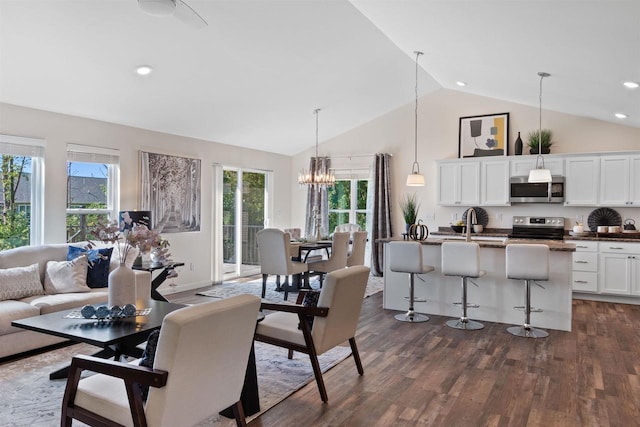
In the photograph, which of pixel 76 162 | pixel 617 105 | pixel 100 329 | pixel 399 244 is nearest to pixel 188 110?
pixel 76 162

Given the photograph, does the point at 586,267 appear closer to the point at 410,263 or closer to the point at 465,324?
the point at 465,324

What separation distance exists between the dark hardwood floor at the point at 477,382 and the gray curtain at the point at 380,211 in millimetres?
3522

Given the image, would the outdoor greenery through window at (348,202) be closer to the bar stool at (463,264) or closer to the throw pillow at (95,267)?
the bar stool at (463,264)

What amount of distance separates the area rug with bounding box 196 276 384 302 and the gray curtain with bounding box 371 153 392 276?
0.55m

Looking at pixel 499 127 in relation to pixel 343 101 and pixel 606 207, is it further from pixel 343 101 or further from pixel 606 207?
pixel 343 101

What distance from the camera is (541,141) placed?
7.19 metres

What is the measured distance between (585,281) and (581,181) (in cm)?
149

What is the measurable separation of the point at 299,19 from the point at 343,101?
299 cm

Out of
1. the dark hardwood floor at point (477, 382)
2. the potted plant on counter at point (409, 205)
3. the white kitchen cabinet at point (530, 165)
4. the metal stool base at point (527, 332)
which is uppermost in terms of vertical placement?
the white kitchen cabinet at point (530, 165)

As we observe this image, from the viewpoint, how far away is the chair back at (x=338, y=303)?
3092mm

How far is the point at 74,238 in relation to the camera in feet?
18.1

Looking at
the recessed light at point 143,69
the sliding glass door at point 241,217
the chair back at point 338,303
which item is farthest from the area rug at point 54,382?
the sliding glass door at point 241,217

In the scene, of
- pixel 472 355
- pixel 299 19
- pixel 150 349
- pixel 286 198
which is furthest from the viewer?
pixel 286 198

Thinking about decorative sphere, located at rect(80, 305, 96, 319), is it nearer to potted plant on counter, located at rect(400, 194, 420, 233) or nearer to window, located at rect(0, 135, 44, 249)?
window, located at rect(0, 135, 44, 249)
